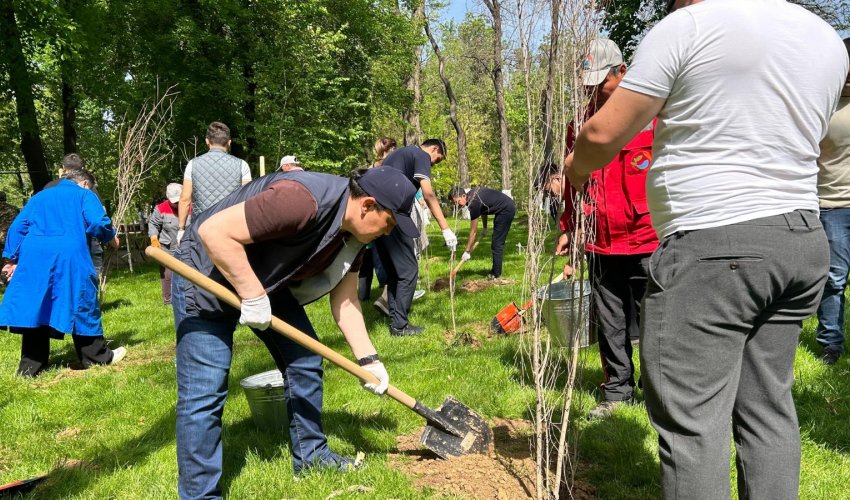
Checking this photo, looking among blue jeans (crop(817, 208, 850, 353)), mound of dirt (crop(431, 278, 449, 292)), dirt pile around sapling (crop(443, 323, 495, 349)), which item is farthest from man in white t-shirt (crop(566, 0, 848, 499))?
mound of dirt (crop(431, 278, 449, 292))

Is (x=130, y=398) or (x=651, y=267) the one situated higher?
(x=651, y=267)

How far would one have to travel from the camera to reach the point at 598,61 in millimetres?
2371

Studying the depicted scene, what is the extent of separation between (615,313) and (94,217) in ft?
14.8

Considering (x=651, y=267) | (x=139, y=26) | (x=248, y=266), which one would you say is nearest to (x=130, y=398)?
(x=248, y=266)

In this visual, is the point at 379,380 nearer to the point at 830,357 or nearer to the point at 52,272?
the point at 830,357

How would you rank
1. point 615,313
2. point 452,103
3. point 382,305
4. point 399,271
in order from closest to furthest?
point 615,313, point 399,271, point 382,305, point 452,103

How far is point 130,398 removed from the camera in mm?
4285

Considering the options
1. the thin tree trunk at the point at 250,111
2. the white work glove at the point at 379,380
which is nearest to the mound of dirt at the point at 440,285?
the white work glove at the point at 379,380

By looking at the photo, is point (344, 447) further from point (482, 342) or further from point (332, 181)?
point (482, 342)

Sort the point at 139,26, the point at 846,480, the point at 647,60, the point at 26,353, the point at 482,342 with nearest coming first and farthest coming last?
the point at 647,60
the point at 846,480
the point at 26,353
the point at 482,342
the point at 139,26

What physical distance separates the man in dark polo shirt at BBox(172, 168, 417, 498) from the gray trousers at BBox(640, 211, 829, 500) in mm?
1151

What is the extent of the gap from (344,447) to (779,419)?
90.7 inches

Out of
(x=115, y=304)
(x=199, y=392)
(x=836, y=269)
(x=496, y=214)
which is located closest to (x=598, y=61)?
(x=199, y=392)

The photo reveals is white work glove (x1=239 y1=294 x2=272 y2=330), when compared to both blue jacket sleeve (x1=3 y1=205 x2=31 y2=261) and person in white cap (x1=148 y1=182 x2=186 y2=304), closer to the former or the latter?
blue jacket sleeve (x1=3 y1=205 x2=31 y2=261)
